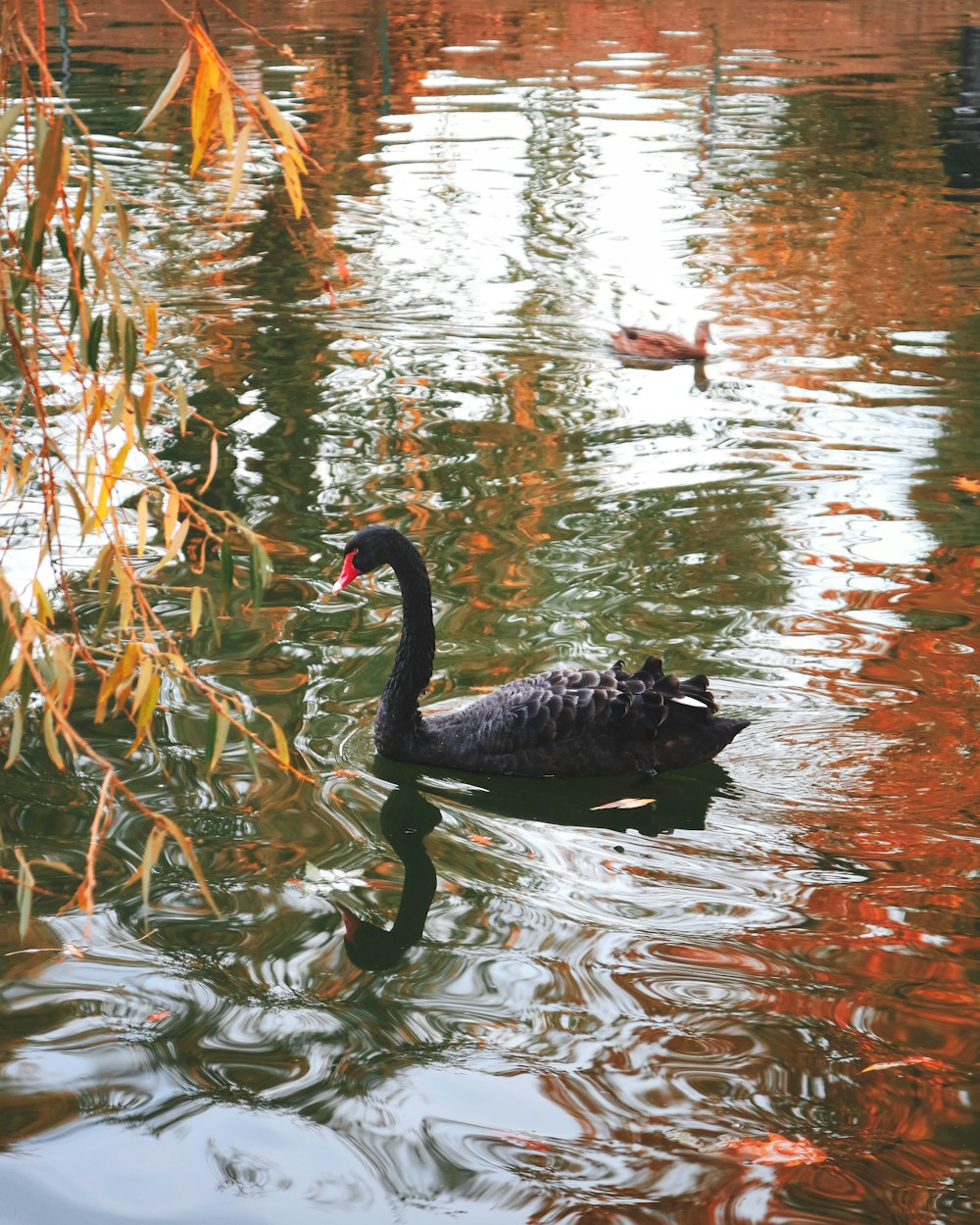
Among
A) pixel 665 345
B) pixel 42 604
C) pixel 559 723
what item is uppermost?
pixel 42 604

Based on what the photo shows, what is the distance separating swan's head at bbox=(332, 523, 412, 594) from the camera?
184 inches

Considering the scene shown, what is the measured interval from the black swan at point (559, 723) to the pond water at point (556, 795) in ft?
0.28

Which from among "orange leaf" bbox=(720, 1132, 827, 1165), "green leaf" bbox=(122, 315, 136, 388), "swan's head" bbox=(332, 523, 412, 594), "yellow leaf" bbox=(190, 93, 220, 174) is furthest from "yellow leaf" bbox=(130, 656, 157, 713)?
"swan's head" bbox=(332, 523, 412, 594)

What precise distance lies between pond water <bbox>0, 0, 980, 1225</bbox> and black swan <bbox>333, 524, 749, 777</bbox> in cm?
8

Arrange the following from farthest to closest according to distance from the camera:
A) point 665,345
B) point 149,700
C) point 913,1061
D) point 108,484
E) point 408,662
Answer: point 665,345
point 408,662
point 913,1061
point 108,484
point 149,700

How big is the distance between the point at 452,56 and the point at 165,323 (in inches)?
441

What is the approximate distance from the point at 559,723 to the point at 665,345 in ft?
14.0

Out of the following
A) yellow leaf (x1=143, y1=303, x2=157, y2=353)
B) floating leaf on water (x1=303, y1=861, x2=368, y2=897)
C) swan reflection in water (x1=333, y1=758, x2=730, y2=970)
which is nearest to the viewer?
yellow leaf (x1=143, y1=303, x2=157, y2=353)

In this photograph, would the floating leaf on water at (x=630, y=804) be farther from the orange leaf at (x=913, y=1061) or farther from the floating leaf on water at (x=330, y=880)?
the orange leaf at (x=913, y=1061)

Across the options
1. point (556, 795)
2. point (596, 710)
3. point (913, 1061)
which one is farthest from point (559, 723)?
point (913, 1061)

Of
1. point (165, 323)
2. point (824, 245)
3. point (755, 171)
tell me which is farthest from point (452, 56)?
point (165, 323)

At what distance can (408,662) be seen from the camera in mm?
4648

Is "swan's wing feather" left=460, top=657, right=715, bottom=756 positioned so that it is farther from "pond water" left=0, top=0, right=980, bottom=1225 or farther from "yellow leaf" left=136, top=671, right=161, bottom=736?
"yellow leaf" left=136, top=671, right=161, bottom=736

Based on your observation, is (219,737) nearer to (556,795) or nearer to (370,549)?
(556,795)
